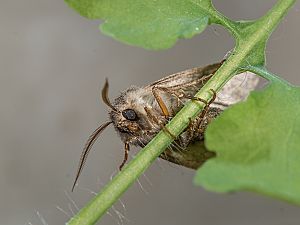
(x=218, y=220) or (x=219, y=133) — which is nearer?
(x=219, y=133)

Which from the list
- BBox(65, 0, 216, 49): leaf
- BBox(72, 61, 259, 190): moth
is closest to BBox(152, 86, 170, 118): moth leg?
BBox(72, 61, 259, 190): moth

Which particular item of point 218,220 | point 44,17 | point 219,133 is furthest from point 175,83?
point 44,17

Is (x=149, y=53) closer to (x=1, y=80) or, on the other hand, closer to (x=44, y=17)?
(x=44, y=17)

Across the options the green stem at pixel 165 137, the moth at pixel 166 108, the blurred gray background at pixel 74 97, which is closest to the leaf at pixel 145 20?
the green stem at pixel 165 137

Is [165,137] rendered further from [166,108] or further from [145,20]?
[166,108]

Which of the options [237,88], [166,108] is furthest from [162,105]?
[237,88]

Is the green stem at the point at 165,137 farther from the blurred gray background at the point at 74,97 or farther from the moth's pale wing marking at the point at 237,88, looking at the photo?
the blurred gray background at the point at 74,97

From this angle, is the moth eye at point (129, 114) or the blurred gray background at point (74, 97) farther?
the blurred gray background at point (74, 97)
